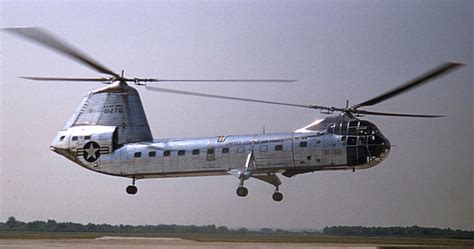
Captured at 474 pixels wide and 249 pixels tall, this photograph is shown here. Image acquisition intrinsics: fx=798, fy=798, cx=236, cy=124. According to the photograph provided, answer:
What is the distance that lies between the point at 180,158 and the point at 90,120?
3.51 metres

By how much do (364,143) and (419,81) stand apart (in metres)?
2.09

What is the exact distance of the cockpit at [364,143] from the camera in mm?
20422

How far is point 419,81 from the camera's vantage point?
20.2m

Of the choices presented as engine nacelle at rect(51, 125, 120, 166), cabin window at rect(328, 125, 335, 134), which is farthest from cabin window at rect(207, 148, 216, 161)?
cabin window at rect(328, 125, 335, 134)

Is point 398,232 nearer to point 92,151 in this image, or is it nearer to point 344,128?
point 344,128

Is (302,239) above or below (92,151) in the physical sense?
below

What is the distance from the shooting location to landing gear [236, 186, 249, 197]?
70.5 feet

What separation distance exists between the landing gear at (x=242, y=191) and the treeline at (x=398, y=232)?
3.04 metres

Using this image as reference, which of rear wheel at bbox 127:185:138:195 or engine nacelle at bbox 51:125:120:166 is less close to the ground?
engine nacelle at bbox 51:125:120:166

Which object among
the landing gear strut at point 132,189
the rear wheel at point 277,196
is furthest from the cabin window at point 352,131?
the landing gear strut at point 132,189

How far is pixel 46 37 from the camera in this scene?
21.1 m

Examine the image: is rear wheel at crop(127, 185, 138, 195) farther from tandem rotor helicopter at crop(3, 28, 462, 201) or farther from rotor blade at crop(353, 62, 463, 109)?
rotor blade at crop(353, 62, 463, 109)

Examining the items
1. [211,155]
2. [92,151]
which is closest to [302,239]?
[211,155]

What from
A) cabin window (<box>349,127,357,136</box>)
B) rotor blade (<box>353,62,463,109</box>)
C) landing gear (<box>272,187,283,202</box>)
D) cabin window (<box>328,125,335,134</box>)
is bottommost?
landing gear (<box>272,187,283,202</box>)
